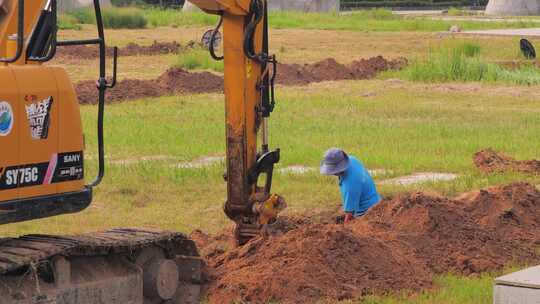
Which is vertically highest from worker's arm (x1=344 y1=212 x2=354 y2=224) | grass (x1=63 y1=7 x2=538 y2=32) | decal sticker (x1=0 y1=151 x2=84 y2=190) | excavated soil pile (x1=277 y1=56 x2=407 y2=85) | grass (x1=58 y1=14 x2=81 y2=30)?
decal sticker (x1=0 y1=151 x2=84 y2=190)

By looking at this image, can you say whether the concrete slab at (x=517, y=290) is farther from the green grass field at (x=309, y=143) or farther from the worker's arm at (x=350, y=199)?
the worker's arm at (x=350, y=199)

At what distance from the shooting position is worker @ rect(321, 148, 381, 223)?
507 inches

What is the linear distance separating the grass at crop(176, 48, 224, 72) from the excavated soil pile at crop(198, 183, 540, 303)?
773 inches

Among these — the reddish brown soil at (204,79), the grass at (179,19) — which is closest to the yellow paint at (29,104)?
the reddish brown soil at (204,79)

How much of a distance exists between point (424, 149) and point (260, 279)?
9.49 m

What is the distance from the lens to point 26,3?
8.27 m

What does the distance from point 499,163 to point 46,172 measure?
10362 mm

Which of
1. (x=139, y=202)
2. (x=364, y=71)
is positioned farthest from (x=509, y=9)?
(x=139, y=202)

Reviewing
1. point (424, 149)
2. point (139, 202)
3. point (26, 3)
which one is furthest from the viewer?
point (424, 149)

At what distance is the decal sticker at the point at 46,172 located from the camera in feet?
26.4

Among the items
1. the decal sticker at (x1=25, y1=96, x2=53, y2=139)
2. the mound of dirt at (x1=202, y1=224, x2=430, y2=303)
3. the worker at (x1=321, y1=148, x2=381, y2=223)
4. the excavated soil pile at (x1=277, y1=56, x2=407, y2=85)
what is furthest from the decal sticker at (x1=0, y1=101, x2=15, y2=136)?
the excavated soil pile at (x1=277, y1=56, x2=407, y2=85)

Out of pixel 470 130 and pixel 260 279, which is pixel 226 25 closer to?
pixel 260 279

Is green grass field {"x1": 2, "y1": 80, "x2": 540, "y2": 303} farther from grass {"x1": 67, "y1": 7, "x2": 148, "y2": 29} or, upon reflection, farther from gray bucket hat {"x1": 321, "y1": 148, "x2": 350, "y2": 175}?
grass {"x1": 67, "y1": 7, "x2": 148, "y2": 29}

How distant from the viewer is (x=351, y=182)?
13.1 meters
